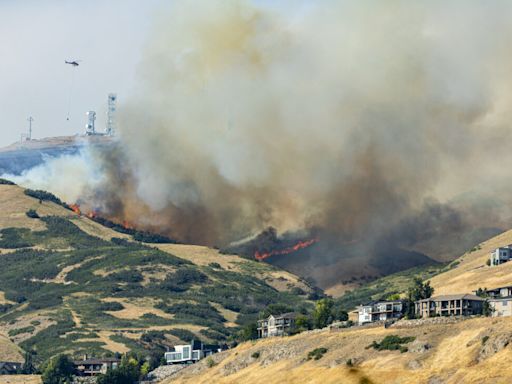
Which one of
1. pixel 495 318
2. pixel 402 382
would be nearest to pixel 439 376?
pixel 402 382

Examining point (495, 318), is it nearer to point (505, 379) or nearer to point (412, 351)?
point (412, 351)

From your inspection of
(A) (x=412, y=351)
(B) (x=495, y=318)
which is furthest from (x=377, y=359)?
(B) (x=495, y=318)

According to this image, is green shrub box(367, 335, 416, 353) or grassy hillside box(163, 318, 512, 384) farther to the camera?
green shrub box(367, 335, 416, 353)

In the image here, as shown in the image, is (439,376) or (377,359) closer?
(439,376)

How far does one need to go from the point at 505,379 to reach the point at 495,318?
29.5 metres

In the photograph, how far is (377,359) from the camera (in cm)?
19388

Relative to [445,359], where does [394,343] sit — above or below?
above

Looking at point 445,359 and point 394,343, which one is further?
point 394,343

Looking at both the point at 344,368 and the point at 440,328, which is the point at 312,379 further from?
the point at 440,328

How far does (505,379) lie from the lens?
161625mm

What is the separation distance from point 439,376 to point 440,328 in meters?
23.2

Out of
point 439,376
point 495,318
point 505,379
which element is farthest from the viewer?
point 495,318

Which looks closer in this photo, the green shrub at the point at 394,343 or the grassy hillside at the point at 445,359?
the grassy hillside at the point at 445,359

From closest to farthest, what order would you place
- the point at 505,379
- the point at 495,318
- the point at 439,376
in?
the point at 505,379
the point at 439,376
the point at 495,318
